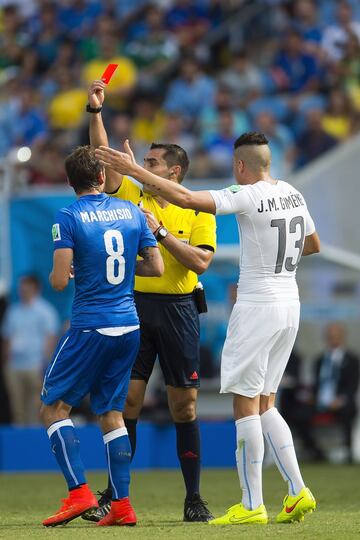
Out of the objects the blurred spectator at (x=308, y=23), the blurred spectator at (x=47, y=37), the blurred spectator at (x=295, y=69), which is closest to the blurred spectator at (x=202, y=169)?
the blurred spectator at (x=295, y=69)

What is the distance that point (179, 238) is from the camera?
26.2 feet

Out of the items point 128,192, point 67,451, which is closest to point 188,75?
point 128,192

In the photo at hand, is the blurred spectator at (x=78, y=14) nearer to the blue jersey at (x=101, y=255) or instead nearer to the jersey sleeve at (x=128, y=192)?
the jersey sleeve at (x=128, y=192)

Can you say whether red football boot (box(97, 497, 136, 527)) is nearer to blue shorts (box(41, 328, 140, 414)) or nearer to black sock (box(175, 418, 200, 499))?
blue shorts (box(41, 328, 140, 414))

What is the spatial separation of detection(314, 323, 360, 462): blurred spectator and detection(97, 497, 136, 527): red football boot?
26.8ft

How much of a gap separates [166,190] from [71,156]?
59cm

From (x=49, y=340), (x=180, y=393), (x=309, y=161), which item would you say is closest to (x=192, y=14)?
(x=309, y=161)

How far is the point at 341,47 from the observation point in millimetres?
17062

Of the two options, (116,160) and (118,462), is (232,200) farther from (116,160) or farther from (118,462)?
(118,462)

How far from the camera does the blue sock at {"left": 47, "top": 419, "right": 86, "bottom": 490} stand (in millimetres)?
7160

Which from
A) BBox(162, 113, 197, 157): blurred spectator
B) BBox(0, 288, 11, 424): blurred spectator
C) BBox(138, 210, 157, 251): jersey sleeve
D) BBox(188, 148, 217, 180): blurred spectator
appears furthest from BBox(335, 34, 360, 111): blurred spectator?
BBox(138, 210, 157, 251): jersey sleeve

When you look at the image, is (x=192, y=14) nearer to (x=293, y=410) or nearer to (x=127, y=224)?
(x=293, y=410)

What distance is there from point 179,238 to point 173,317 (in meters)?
0.51

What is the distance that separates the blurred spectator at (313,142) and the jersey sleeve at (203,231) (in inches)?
299
